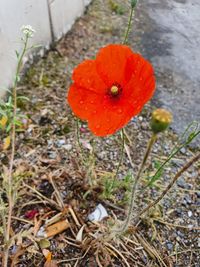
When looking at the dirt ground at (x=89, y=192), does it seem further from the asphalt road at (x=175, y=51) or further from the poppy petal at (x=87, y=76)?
the poppy petal at (x=87, y=76)

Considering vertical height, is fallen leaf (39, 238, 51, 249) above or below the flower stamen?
A: below

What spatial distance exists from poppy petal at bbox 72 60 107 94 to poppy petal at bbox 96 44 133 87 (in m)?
0.01

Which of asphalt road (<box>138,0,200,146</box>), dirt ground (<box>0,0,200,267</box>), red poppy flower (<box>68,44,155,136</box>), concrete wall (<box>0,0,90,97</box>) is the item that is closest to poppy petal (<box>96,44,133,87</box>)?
red poppy flower (<box>68,44,155,136</box>)

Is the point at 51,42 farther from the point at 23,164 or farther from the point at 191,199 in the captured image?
the point at 191,199

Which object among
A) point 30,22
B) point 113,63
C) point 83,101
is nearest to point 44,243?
point 83,101

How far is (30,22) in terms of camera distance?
2.00 meters

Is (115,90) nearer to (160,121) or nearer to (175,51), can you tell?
(160,121)

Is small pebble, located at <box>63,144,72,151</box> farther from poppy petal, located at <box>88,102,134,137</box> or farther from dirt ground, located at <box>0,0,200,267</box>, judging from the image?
poppy petal, located at <box>88,102,134,137</box>

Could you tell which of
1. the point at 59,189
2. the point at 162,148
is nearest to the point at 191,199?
the point at 162,148

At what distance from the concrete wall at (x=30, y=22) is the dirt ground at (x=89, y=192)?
0.17 m

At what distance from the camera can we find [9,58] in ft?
6.11

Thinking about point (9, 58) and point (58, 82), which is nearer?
point (9, 58)

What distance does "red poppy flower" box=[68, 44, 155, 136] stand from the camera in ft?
3.59

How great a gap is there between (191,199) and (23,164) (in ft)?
2.10
